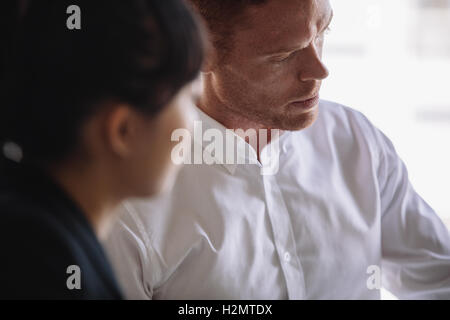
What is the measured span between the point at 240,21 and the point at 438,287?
448 mm

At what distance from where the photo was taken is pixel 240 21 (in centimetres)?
71

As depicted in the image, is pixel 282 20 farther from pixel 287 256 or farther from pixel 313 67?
pixel 287 256

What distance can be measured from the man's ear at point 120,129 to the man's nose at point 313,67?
1.27 feet

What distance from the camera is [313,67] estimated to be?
0.69 meters

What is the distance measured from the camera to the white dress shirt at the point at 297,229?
67cm

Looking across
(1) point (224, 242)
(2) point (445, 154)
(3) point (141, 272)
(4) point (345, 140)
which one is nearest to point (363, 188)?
(4) point (345, 140)

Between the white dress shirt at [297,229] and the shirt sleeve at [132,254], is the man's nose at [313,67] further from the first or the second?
the shirt sleeve at [132,254]

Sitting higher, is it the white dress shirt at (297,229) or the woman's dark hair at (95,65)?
the woman's dark hair at (95,65)

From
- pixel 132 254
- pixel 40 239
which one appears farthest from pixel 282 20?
pixel 40 239

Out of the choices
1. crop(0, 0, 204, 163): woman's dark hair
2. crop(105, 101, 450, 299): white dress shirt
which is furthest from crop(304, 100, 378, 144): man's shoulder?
crop(0, 0, 204, 163): woman's dark hair

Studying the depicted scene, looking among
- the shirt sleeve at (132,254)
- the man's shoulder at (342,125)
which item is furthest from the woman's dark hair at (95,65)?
the man's shoulder at (342,125)

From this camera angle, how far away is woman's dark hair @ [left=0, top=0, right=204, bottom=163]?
34 cm

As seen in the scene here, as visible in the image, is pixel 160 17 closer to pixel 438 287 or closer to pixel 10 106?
pixel 10 106

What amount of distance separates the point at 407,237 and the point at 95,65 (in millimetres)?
588
